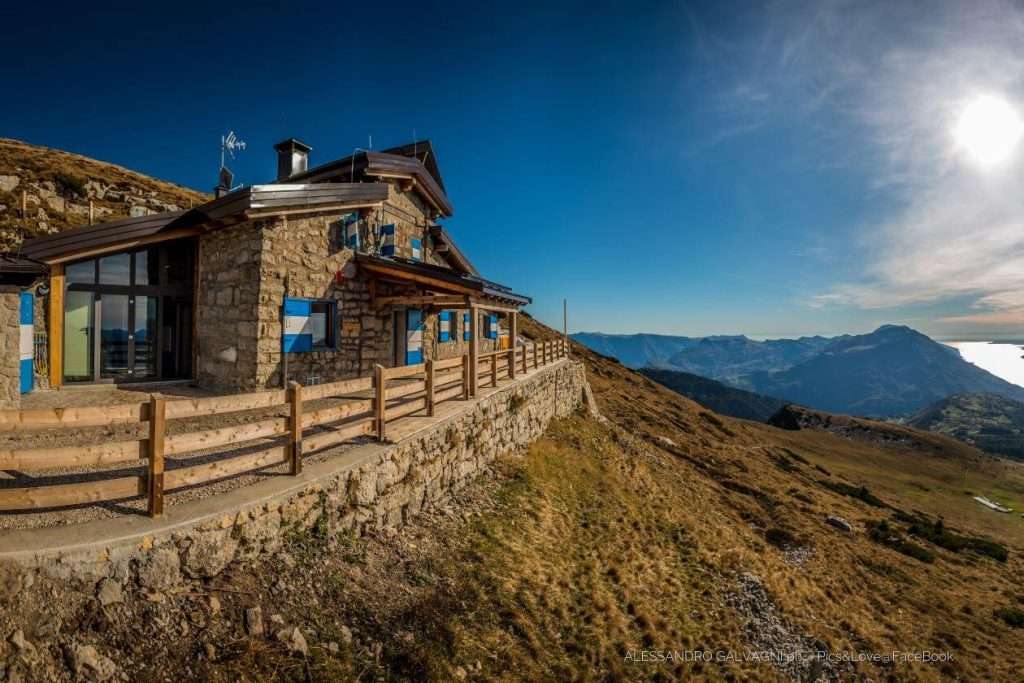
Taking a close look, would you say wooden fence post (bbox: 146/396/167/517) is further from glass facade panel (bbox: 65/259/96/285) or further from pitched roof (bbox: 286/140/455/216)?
pitched roof (bbox: 286/140/455/216)

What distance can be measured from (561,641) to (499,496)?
3.30 meters

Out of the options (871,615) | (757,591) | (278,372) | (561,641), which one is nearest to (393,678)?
(561,641)

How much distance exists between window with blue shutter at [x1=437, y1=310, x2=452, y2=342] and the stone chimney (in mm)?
8979

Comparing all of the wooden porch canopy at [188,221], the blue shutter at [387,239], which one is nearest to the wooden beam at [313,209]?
the wooden porch canopy at [188,221]

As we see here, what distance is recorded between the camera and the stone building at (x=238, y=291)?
1055 cm

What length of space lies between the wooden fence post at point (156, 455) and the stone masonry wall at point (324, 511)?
37cm

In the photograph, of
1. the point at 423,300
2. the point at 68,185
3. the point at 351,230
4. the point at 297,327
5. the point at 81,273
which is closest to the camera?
the point at 81,273

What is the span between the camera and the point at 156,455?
4.14m

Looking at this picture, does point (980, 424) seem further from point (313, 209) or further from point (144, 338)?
point (144, 338)

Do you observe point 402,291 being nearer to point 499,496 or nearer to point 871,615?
point 499,496

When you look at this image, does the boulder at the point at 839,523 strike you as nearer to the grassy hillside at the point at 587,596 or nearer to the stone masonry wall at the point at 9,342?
the grassy hillside at the point at 587,596

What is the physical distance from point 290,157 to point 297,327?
36.4ft

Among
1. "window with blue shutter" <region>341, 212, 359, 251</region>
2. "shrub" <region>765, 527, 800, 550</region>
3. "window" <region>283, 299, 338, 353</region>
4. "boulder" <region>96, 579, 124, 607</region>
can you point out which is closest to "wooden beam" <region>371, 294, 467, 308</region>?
"window" <region>283, 299, 338, 353</region>

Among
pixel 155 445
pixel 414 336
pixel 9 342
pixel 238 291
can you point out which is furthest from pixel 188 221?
pixel 155 445
